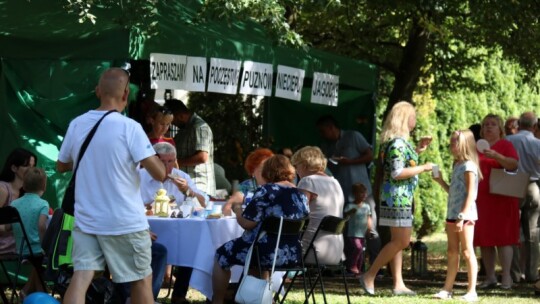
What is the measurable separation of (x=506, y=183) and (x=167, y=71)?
372cm

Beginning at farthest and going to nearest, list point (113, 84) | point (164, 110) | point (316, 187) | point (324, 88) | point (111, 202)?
point (324, 88), point (164, 110), point (316, 187), point (113, 84), point (111, 202)

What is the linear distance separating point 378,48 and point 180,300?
25.8 ft

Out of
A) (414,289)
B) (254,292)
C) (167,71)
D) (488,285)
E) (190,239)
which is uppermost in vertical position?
(167,71)

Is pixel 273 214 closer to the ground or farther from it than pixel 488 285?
farther from it

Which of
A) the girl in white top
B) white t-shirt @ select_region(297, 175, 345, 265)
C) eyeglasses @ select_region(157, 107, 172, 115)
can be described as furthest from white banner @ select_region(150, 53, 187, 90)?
the girl in white top

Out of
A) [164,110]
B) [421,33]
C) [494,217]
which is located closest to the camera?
[164,110]

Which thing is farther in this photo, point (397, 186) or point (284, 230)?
point (397, 186)

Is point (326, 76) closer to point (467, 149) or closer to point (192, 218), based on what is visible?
point (467, 149)

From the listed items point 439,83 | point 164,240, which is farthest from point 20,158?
point 439,83

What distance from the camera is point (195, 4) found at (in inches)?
516

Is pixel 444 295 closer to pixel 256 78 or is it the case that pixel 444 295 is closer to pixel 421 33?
pixel 256 78

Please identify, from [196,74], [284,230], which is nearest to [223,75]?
[196,74]

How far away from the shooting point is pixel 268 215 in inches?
354

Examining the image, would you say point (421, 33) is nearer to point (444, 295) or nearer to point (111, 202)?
point (444, 295)
